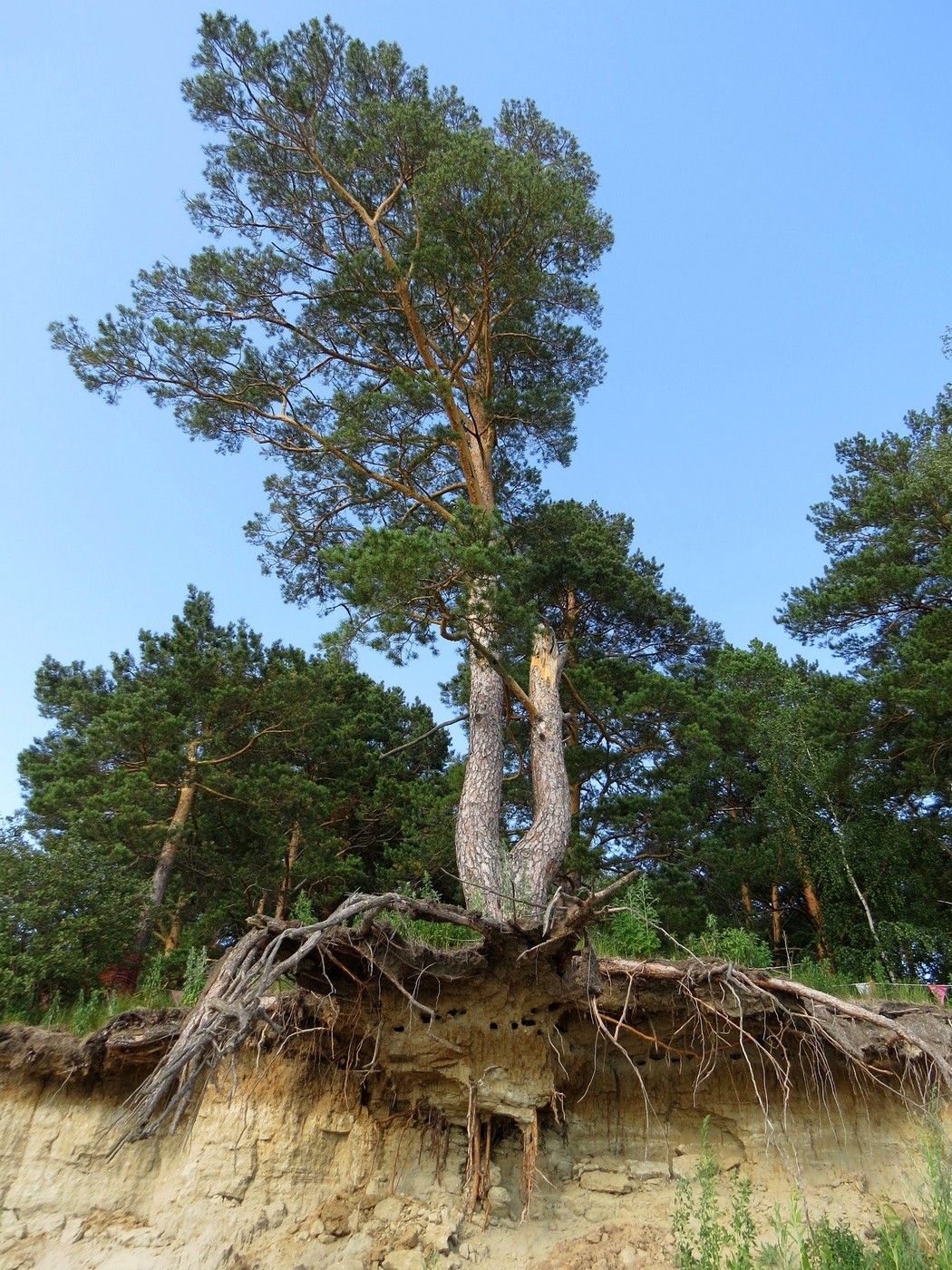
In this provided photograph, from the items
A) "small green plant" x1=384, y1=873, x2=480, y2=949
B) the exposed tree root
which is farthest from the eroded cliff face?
"small green plant" x1=384, y1=873, x2=480, y2=949

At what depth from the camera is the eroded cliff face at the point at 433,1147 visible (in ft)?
19.4

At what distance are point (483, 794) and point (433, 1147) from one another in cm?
357

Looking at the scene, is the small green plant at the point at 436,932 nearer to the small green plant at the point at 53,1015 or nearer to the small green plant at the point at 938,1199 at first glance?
the small green plant at the point at 53,1015

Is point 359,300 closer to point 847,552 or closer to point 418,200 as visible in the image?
point 418,200

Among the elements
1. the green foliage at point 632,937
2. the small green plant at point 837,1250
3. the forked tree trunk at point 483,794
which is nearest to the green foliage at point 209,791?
the forked tree trunk at point 483,794

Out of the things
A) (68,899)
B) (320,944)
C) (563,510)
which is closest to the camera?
(320,944)

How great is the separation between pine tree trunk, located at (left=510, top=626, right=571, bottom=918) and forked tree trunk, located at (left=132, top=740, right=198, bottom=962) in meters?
5.03

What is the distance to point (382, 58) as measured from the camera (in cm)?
1262

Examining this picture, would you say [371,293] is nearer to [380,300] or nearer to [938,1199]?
[380,300]

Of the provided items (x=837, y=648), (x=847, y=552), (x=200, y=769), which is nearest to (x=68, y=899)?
(x=200, y=769)

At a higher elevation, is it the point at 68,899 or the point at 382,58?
the point at 382,58

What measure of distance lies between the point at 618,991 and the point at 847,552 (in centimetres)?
1283

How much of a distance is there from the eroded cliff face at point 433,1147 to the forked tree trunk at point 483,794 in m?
1.53

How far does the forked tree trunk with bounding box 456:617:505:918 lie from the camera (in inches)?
317
